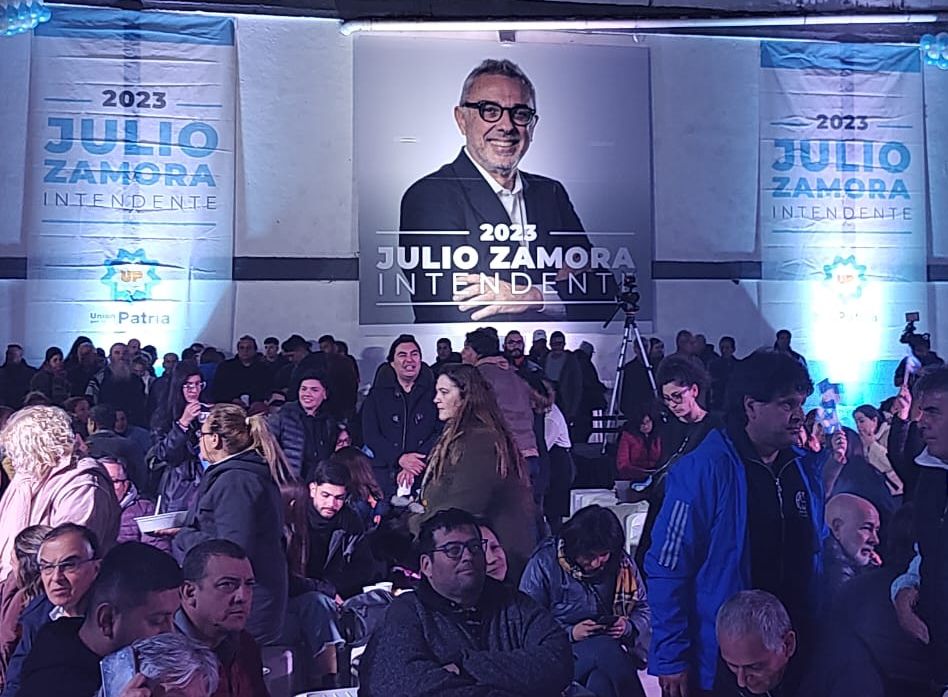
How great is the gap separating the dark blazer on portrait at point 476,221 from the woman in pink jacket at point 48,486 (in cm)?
111

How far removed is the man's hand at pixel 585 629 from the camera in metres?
3.04

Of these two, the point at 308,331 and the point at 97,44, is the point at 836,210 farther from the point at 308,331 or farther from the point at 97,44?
the point at 97,44

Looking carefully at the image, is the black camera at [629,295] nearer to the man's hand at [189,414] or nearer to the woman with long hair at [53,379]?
the man's hand at [189,414]

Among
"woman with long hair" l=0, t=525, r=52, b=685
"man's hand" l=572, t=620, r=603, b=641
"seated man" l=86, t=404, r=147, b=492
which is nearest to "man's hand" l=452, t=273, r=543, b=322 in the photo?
"man's hand" l=572, t=620, r=603, b=641

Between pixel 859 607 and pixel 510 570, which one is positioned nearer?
pixel 510 570

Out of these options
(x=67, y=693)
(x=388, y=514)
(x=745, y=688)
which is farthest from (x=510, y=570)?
(x=67, y=693)

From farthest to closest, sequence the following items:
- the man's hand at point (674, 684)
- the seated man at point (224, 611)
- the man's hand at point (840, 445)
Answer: the man's hand at point (840, 445)
the man's hand at point (674, 684)
the seated man at point (224, 611)

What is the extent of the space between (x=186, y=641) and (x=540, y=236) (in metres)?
1.63

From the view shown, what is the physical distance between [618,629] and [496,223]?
1.34 metres

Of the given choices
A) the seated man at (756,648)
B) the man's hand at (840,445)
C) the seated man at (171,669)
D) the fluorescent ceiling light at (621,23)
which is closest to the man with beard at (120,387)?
the seated man at (171,669)

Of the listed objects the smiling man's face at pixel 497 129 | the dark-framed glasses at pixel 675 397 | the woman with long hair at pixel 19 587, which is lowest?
the woman with long hair at pixel 19 587

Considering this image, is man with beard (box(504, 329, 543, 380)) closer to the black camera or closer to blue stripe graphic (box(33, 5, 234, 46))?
the black camera

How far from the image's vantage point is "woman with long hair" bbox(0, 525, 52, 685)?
289 cm

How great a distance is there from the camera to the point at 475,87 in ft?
10.5
